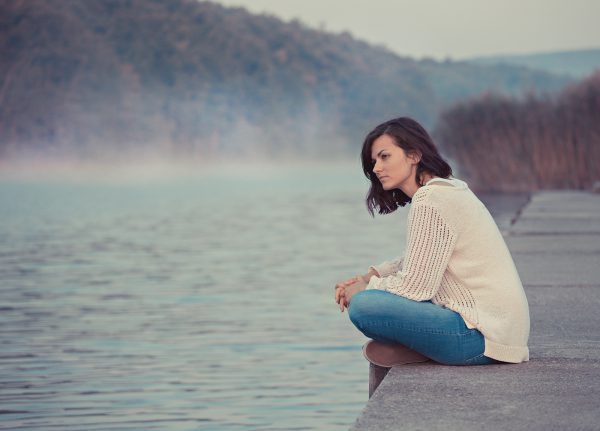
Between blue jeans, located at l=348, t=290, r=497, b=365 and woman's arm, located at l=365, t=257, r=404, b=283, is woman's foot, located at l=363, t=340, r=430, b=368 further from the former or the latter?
woman's arm, located at l=365, t=257, r=404, b=283

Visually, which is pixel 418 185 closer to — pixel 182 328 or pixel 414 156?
pixel 414 156

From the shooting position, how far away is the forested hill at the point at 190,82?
76.1m

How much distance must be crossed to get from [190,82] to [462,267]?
84034 millimetres

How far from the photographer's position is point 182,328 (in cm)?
858

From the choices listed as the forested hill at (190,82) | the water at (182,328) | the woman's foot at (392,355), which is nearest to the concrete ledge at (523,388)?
the woman's foot at (392,355)

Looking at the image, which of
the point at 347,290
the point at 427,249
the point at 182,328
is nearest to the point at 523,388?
the point at 427,249

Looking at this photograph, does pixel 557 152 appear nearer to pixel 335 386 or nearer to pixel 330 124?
pixel 335 386

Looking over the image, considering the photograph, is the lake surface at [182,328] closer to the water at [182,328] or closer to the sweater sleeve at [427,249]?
the water at [182,328]

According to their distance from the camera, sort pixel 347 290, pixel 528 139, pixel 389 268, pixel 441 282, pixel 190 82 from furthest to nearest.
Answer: pixel 190 82, pixel 528 139, pixel 389 268, pixel 347 290, pixel 441 282

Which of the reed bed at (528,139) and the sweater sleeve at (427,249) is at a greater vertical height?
the sweater sleeve at (427,249)

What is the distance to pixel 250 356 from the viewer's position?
7355mm

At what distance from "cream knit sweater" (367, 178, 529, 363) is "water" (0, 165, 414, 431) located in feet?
5.06

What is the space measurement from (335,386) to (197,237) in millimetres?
12058

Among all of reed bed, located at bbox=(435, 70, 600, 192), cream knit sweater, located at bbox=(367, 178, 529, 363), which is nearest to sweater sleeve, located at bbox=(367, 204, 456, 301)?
cream knit sweater, located at bbox=(367, 178, 529, 363)
